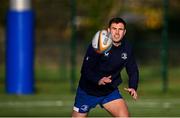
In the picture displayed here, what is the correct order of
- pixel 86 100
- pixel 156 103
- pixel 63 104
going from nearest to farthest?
1. pixel 86 100
2. pixel 63 104
3. pixel 156 103

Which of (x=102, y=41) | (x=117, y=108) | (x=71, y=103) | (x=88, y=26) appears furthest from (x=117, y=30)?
(x=88, y=26)

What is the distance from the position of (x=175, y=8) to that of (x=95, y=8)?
8850 mm

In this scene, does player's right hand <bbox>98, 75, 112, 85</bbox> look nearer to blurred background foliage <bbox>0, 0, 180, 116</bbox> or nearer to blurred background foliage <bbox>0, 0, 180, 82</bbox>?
blurred background foliage <bbox>0, 0, 180, 116</bbox>

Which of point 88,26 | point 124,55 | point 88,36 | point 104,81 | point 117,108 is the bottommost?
point 88,36

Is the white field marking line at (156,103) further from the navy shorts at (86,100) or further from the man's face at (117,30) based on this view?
the man's face at (117,30)

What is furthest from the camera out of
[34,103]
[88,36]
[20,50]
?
[88,36]

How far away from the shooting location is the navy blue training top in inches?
360

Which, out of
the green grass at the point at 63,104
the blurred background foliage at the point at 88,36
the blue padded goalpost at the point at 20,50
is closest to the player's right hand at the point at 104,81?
the green grass at the point at 63,104

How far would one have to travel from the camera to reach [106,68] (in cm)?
928

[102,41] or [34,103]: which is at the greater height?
[102,41]

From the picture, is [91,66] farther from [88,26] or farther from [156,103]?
[88,26]

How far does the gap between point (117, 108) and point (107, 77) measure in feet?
1.65

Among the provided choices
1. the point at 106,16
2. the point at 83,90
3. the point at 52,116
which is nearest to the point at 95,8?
the point at 106,16

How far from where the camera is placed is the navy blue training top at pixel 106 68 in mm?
9141
